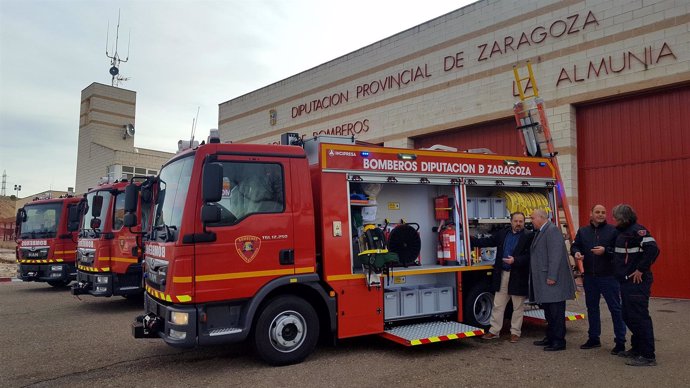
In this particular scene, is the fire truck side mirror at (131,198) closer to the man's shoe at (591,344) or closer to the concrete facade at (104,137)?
the man's shoe at (591,344)

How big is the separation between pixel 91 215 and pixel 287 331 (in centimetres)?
704

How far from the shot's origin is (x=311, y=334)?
19.8ft

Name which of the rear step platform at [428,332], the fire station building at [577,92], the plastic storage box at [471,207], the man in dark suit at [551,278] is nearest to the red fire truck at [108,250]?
the rear step platform at [428,332]

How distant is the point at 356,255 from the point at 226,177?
206cm

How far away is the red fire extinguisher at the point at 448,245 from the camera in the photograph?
7.36 m

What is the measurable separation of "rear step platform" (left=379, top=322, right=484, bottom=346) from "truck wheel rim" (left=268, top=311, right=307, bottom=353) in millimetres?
1208

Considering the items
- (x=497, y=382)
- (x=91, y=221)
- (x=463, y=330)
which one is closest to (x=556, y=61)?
(x=463, y=330)

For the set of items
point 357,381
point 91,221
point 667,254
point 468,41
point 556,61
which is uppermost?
point 468,41

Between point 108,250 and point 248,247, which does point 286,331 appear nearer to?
point 248,247

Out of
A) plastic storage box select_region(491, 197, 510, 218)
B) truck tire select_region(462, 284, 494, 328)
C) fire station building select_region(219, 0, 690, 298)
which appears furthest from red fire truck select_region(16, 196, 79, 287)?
plastic storage box select_region(491, 197, 510, 218)

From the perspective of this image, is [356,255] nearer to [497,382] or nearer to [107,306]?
[497,382]

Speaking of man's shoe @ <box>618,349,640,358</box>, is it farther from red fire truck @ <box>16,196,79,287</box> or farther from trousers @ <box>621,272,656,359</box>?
red fire truck @ <box>16,196,79,287</box>

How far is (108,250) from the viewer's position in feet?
33.6

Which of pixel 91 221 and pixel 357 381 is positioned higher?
pixel 91 221
